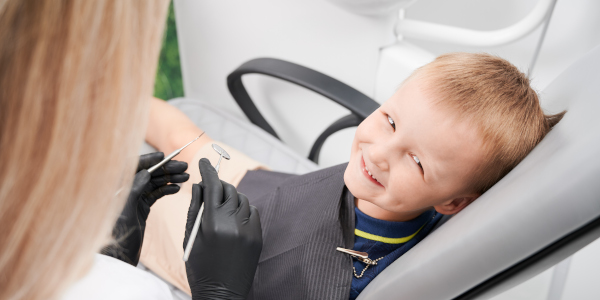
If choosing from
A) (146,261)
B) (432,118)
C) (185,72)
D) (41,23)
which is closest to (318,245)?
(432,118)

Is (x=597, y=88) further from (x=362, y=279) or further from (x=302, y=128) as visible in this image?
(x=302, y=128)

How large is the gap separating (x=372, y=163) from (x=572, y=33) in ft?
2.87

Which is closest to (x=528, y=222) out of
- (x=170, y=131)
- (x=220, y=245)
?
(x=220, y=245)

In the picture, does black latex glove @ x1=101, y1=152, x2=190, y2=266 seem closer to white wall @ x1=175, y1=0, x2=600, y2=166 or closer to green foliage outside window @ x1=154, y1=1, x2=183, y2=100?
white wall @ x1=175, y1=0, x2=600, y2=166

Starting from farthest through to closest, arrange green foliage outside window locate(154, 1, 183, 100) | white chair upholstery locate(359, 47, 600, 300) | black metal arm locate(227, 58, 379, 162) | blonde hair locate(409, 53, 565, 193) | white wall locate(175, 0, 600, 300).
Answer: green foliage outside window locate(154, 1, 183, 100) → white wall locate(175, 0, 600, 300) → black metal arm locate(227, 58, 379, 162) → blonde hair locate(409, 53, 565, 193) → white chair upholstery locate(359, 47, 600, 300)

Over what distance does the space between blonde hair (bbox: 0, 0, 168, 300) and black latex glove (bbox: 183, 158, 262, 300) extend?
0.94 feet

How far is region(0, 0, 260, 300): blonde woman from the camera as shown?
31 centimetres

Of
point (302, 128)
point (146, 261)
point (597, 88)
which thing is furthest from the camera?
point (302, 128)

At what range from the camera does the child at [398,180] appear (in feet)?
2.05

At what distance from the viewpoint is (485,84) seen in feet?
2.08

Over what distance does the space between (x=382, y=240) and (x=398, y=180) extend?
0.50ft

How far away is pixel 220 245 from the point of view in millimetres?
680

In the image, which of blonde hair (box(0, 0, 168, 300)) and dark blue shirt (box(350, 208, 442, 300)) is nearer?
blonde hair (box(0, 0, 168, 300))

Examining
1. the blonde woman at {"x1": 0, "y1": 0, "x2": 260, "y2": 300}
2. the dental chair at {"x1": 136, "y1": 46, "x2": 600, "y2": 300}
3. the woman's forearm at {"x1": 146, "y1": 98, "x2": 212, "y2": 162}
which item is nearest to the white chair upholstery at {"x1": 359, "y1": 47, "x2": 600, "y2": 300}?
the dental chair at {"x1": 136, "y1": 46, "x2": 600, "y2": 300}
